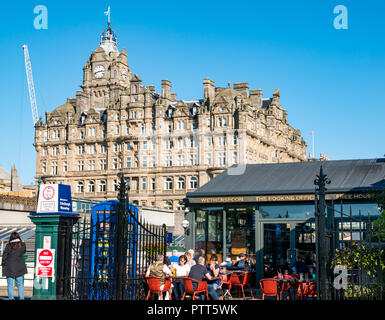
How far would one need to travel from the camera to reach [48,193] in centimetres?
1470

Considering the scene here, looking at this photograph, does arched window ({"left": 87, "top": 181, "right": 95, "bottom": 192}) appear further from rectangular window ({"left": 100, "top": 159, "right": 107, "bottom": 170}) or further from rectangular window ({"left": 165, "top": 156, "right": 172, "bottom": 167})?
rectangular window ({"left": 165, "top": 156, "right": 172, "bottom": 167})

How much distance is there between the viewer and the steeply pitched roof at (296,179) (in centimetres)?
2077

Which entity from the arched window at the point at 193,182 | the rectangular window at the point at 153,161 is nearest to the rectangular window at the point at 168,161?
the rectangular window at the point at 153,161

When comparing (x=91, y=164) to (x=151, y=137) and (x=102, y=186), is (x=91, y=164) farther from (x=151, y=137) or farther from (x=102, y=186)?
(x=151, y=137)

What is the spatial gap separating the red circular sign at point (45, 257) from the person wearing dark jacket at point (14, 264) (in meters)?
1.34

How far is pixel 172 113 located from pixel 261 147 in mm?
15518

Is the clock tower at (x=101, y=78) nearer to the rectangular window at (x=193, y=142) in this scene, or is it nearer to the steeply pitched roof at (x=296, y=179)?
the rectangular window at (x=193, y=142)

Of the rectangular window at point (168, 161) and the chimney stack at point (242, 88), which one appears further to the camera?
the rectangular window at point (168, 161)

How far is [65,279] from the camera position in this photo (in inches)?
563

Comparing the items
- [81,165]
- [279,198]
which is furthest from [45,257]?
[81,165]

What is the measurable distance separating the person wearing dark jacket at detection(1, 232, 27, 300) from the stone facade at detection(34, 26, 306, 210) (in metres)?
75.2

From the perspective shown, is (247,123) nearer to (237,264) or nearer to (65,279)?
(237,264)

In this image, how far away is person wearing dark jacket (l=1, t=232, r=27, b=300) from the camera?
50.2ft

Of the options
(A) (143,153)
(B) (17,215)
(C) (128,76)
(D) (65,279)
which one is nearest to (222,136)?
(A) (143,153)
